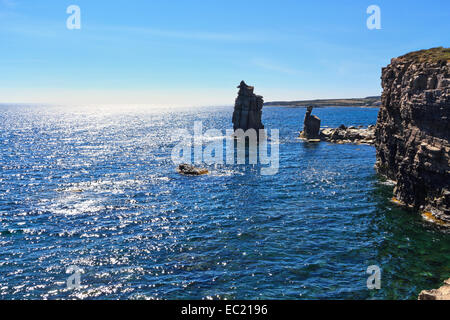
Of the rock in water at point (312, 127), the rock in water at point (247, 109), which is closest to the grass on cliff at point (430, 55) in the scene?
the rock in water at point (312, 127)

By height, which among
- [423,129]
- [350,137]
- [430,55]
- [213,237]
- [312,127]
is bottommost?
[213,237]

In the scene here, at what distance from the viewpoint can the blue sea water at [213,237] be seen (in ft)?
95.3

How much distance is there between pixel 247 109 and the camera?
131 meters

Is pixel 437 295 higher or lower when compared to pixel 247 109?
lower

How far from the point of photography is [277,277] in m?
30.4

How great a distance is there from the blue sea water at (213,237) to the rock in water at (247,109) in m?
64.8

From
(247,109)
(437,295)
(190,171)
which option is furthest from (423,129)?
(247,109)

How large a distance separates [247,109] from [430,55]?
8695 cm

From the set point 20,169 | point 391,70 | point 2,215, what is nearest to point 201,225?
point 2,215

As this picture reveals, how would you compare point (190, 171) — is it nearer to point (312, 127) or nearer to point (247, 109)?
point (247, 109)

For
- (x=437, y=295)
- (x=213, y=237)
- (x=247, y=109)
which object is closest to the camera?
(x=437, y=295)

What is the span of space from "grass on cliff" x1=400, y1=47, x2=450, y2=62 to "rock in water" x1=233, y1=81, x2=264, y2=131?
256 feet

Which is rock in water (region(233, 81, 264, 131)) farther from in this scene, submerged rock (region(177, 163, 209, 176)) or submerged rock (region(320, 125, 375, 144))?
submerged rock (region(177, 163, 209, 176))

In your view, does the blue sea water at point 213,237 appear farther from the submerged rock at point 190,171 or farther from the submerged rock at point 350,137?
the submerged rock at point 350,137
